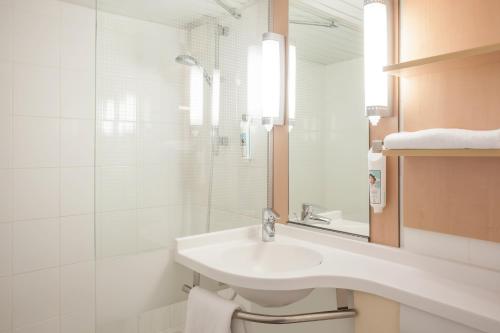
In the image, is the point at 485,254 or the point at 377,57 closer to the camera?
the point at 485,254

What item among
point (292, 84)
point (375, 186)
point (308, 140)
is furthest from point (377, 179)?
point (292, 84)

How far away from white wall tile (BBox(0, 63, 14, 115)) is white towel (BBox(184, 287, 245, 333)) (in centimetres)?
124

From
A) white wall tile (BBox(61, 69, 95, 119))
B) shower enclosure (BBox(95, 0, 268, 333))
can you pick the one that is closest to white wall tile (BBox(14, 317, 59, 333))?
shower enclosure (BBox(95, 0, 268, 333))

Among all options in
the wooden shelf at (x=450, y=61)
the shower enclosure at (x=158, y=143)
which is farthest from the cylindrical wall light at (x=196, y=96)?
the wooden shelf at (x=450, y=61)

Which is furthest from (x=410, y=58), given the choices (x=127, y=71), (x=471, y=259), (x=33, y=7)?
(x=33, y=7)

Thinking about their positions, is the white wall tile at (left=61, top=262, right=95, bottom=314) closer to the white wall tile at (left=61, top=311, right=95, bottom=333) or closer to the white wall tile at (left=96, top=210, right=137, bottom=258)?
the white wall tile at (left=61, top=311, right=95, bottom=333)

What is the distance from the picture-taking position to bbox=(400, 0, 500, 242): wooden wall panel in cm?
113

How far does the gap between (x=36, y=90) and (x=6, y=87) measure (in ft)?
0.41

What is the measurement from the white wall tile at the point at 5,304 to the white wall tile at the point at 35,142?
1.85ft

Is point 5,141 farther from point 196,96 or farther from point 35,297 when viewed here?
point 196,96

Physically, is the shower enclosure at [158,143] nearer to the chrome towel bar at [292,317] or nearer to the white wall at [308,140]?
the white wall at [308,140]

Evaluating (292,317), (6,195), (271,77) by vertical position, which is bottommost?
(292,317)

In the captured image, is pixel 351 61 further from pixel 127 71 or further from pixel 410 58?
pixel 127 71

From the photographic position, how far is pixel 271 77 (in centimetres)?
Result: 176
